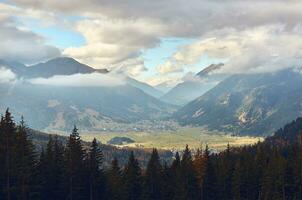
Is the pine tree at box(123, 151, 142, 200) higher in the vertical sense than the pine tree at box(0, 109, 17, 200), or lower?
lower

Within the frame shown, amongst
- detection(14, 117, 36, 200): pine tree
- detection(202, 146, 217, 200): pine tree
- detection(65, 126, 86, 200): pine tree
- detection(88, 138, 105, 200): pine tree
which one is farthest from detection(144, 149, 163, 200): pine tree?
detection(14, 117, 36, 200): pine tree

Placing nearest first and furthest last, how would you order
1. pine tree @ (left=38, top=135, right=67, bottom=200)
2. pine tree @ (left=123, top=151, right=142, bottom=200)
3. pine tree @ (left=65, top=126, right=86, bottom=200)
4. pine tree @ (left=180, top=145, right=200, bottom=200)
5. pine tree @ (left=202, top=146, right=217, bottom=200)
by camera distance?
pine tree @ (left=38, top=135, right=67, bottom=200)
pine tree @ (left=65, top=126, right=86, bottom=200)
pine tree @ (left=123, top=151, right=142, bottom=200)
pine tree @ (left=180, top=145, right=200, bottom=200)
pine tree @ (left=202, top=146, right=217, bottom=200)

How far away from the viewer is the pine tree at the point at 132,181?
130m

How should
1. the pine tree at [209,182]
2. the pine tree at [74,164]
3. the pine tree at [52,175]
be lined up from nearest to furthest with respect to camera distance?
the pine tree at [52,175] → the pine tree at [74,164] → the pine tree at [209,182]

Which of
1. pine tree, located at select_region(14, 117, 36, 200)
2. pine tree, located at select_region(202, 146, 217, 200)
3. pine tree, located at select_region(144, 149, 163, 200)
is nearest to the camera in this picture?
pine tree, located at select_region(14, 117, 36, 200)

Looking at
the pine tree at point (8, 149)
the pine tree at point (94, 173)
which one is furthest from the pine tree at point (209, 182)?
the pine tree at point (8, 149)

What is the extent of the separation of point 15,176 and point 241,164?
74328mm

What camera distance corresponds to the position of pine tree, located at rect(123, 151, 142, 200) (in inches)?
5098

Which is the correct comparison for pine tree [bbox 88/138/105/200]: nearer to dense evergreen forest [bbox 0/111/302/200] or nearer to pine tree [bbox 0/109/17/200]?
dense evergreen forest [bbox 0/111/302/200]

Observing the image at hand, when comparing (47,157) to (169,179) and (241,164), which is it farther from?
(241,164)

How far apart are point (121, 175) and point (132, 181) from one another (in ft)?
11.4

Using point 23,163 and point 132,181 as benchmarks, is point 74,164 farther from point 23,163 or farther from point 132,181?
point 132,181

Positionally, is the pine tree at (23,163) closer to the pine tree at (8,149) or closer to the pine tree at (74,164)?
the pine tree at (8,149)

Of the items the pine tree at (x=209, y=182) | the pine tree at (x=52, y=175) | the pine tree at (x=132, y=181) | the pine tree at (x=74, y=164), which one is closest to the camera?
the pine tree at (x=52, y=175)
